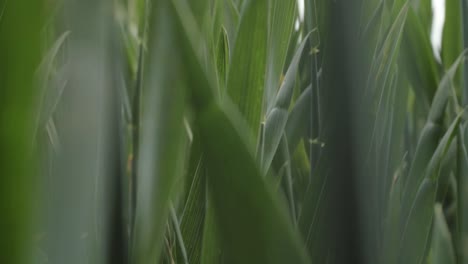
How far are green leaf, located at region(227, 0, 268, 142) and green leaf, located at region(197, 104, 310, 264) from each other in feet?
0.27

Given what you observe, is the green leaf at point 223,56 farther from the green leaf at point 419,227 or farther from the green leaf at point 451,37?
the green leaf at point 451,37

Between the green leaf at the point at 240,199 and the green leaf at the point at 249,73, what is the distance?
0.27 ft

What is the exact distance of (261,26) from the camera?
191 mm

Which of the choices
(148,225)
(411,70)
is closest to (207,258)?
(148,225)

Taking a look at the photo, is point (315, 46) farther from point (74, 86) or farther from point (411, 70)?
point (411, 70)

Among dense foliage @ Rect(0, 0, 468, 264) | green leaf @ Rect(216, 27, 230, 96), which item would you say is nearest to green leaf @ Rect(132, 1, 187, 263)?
dense foliage @ Rect(0, 0, 468, 264)

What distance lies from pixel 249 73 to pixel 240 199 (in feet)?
0.31

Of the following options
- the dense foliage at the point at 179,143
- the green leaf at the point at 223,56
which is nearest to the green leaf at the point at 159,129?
the dense foliage at the point at 179,143

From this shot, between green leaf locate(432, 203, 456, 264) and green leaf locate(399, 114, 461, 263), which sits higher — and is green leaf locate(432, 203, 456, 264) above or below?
below

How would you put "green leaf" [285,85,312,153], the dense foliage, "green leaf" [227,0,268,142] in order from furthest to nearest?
"green leaf" [285,85,312,153] → "green leaf" [227,0,268,142] → the dense foliage

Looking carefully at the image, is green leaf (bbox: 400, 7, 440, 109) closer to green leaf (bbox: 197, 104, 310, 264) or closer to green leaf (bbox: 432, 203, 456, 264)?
green leaf (bbox: 432, 203, 456, 264)

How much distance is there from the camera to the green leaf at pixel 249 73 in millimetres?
197

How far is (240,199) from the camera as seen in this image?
0.11 m

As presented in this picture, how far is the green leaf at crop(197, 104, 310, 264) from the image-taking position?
4.3 inches
